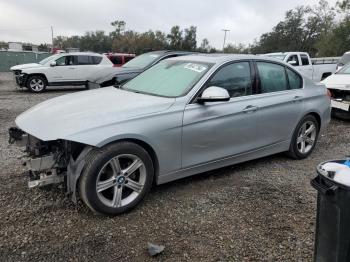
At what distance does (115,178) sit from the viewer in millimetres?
3367

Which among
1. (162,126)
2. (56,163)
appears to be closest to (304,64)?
(162,126)

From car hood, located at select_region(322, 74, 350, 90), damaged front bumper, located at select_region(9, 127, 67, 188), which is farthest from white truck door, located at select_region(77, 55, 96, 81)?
damaged front bumper, located at select_region(9, 127, 67, 188)

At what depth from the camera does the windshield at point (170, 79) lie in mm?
4031

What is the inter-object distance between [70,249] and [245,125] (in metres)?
2.54

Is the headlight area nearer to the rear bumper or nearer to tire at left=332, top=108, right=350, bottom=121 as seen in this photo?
tire at left=332, top=108, right=350, bottom=121

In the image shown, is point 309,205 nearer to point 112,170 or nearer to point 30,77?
point 112,170

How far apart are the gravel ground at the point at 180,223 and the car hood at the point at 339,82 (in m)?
4.76

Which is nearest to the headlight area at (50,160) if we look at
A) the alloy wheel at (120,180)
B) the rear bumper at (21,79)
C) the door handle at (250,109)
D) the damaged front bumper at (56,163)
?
the damaged front bumper at (56,163)

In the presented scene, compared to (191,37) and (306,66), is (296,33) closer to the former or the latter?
(191,37)

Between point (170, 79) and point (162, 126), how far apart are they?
36.8 inches

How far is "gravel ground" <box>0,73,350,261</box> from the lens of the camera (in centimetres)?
292

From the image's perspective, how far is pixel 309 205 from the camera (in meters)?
3.84

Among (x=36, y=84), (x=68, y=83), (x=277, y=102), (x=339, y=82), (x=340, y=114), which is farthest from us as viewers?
(x=68, y=83)

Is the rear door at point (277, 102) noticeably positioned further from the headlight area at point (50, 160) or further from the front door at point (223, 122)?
the headlight area at point (50, 160)
